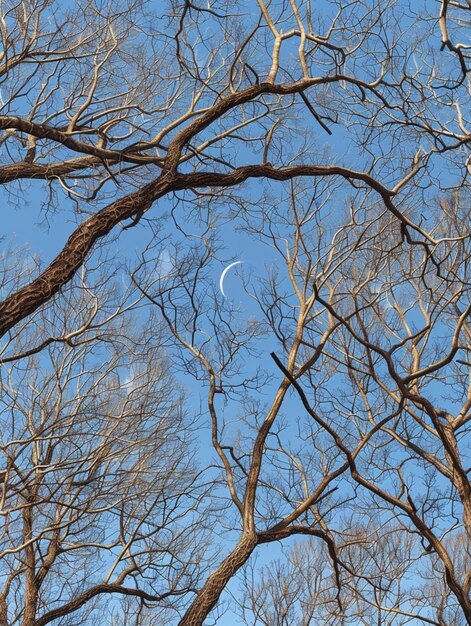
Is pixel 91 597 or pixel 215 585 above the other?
pixel 91 597

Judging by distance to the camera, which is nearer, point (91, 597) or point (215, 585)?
point (215, 585)

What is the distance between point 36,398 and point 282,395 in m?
5.25

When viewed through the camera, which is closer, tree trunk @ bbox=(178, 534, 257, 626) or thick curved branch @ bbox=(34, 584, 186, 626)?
tree trunk @ bbox=(178, 534, 257, 626)

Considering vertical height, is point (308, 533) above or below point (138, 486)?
below

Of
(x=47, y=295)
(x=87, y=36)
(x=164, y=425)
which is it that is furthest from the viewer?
(x=164, y=425)

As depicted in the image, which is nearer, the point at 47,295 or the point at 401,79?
the point at 47,295

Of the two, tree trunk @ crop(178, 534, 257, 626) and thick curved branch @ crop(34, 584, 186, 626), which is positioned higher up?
thick curved branch @ crop(34, 584, 186, 626)

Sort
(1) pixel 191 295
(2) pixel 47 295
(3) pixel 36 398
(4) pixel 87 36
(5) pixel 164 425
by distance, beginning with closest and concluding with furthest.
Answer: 1. (2) pixel 47 295
2. (4) pixel 87 36
3. (1) pixel 191 295
4. (5) pixel 164 425
5. (3) pixel 36 398

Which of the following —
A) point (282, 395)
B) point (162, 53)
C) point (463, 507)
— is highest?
point (162, 53)

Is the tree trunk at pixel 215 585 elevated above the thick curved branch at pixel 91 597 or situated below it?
below

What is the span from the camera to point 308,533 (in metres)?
7.10

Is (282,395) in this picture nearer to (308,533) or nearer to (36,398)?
(308,533)

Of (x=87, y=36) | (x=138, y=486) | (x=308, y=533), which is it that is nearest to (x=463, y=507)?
(x=308, y=533)

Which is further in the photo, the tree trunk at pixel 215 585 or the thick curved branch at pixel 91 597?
the thick curved branch at pixel 91 597
